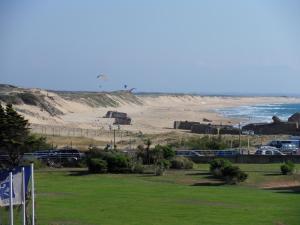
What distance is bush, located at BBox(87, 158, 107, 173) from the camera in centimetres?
4662

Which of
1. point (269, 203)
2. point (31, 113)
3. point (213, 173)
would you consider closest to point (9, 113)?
point (213, 173)

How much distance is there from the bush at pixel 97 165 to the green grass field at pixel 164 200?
1.27 m

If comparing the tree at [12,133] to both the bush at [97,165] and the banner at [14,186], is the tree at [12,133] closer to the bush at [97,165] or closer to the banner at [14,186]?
the bush at [97,165]

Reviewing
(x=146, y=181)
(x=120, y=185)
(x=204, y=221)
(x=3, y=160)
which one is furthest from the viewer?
(x=3, y=160)

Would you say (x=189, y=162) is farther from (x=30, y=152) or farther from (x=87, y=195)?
(x=87, y=195)

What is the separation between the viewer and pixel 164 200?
3147 cm

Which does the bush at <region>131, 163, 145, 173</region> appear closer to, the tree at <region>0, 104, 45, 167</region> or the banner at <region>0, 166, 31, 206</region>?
the tree at <region>0, 104, 45, 167</region>

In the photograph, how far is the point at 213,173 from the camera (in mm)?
43625

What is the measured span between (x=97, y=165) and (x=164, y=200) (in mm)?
15866

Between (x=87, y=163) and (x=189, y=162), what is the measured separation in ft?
24.6

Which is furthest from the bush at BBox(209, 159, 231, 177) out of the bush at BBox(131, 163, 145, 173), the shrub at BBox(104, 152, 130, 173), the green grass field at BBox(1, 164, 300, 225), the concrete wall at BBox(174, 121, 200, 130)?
the concrete wall at BBox(174, 121, 200, 130)

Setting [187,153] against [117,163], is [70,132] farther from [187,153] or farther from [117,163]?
[117,163]

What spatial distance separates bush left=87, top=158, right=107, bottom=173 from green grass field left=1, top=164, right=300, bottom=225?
1268mm

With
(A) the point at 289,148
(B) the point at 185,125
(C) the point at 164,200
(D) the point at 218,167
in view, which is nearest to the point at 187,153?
(A) the point at 289,148
